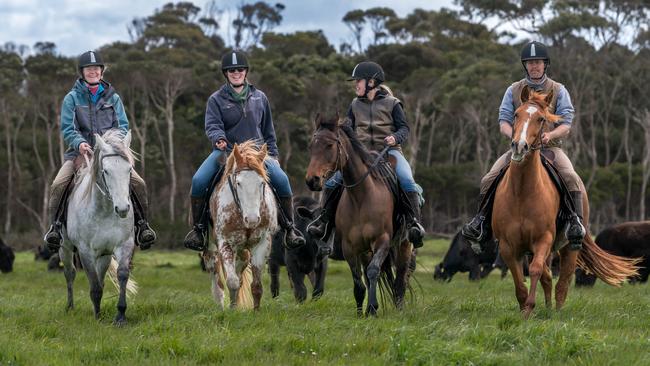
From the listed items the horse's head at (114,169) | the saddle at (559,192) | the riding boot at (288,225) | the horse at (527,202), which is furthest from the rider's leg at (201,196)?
the horse at (527,202)

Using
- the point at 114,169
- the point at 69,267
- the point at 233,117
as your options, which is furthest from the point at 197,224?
the point at 114,169

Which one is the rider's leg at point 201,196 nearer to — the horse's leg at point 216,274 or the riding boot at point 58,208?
the horse's leg at point 216,274

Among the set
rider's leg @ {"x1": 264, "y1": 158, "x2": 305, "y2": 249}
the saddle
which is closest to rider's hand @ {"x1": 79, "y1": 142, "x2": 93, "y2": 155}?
rider's leg @ {"x1": 264, "y1": 158, "x2": 305, "y2": 249}

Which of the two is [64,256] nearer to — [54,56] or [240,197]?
[240,197]

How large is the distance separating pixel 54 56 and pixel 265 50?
2045 cm

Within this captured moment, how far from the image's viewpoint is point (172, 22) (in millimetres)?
87188

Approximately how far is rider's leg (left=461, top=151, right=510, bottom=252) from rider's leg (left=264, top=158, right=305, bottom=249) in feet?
7.30

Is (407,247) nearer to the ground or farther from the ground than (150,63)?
nearer to the ground

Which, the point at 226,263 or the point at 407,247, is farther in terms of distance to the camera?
the point at 407,247

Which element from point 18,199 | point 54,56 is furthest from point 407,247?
point 54,56

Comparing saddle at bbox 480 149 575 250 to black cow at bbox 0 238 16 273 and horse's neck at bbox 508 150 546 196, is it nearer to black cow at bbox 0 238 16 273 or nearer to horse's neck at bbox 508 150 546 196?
horse's neck at bbox 508 150 546 196

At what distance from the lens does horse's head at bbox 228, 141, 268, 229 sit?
10.6 meters

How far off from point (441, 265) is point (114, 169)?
717 inches

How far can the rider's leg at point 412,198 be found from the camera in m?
11.3
